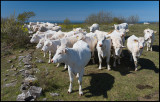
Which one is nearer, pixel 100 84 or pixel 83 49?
pixel 83 49

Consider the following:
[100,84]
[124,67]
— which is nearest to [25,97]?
[100,84]

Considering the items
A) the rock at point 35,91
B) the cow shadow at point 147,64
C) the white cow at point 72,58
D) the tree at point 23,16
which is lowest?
the rock at point 35,91

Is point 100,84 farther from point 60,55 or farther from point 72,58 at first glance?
point 60,55

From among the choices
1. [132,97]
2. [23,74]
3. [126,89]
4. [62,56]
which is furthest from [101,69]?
[23,74]

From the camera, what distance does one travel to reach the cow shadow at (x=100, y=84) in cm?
598

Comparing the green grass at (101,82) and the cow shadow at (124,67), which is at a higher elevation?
the cow shadow at (124,67)

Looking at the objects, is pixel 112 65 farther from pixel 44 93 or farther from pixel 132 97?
pixel 44 93

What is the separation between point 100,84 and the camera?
6.64 m

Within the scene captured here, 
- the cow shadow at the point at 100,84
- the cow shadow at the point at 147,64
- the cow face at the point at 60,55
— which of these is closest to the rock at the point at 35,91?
the cow face at the point at 60,55

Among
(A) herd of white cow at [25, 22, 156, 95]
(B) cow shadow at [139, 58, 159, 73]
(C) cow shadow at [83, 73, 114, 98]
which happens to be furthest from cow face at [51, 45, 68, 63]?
(B) cow shadow at [139, 58, 159, 73]

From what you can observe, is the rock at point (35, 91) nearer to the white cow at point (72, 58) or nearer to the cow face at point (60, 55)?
the white cow at point (72, 58)

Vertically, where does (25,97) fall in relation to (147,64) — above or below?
below

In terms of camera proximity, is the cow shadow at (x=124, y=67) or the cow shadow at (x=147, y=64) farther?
the cow shadow at (x=147, y=64)

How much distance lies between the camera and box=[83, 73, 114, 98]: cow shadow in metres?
5.98
